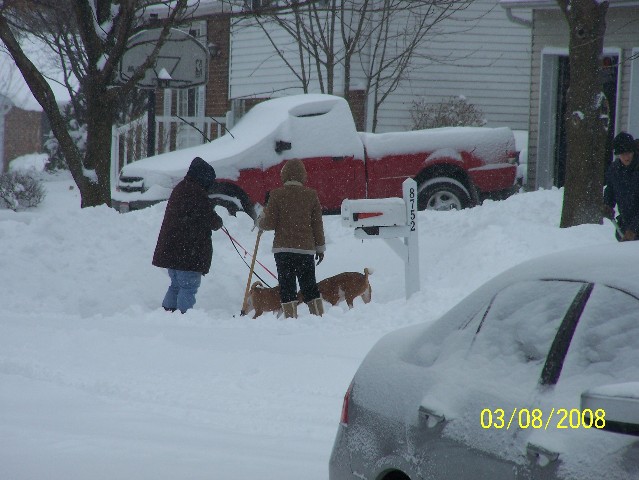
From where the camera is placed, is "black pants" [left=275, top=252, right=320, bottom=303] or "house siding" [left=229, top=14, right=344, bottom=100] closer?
"black pants" [left=275, top=252, right=320, bottom=303]

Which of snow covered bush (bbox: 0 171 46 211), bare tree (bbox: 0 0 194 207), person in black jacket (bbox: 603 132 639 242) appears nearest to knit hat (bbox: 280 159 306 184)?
person in black jacket (bbox: 603 132 639 242)

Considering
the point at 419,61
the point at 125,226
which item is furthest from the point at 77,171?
the point at 419,61

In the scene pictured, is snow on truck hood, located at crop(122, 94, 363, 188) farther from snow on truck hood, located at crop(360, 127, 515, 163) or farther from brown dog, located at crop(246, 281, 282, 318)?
brown dog, located at crop(246, 281, 282, 318)

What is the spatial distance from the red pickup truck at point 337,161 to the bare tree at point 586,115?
3516mm

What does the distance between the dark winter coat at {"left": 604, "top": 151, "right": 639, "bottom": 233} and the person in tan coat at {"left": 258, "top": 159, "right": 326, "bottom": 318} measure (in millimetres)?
2788

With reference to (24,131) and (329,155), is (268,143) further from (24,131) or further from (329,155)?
(24,131)

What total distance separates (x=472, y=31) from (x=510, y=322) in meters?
19.9

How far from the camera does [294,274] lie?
9.47 meters

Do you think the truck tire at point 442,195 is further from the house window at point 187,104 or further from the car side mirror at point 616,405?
the house window at point 187,104

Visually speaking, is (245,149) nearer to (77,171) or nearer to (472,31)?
(77,171)

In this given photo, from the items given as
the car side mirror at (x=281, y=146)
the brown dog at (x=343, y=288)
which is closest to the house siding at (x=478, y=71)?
the car side mirror at (x=281, y=146)

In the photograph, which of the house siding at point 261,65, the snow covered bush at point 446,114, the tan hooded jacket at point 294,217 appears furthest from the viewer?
the house siding at point 261,65
